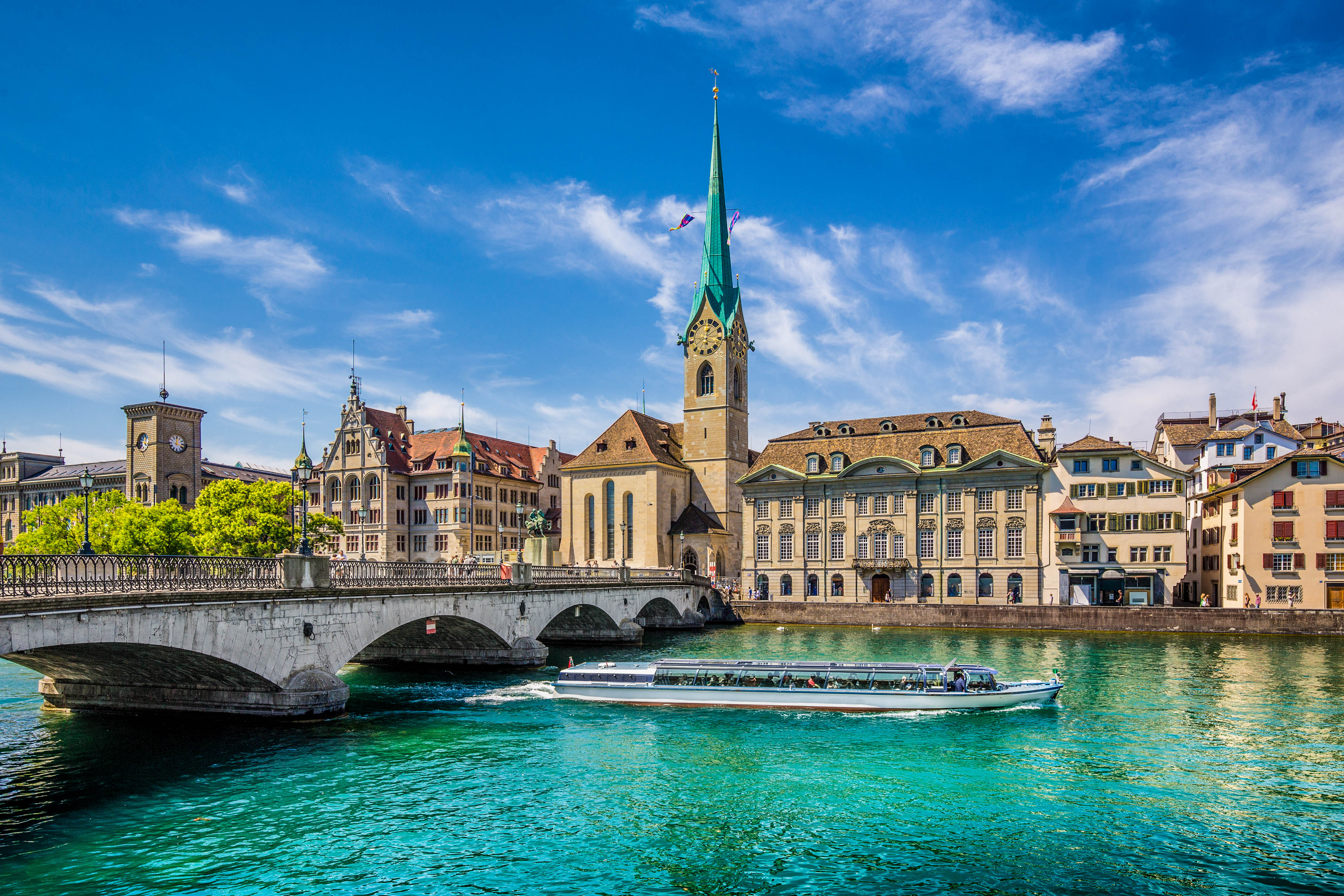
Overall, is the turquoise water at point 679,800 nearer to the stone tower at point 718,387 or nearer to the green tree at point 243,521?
the green tree at point 243,521

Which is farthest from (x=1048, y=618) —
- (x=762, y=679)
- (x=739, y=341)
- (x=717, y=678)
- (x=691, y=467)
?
(x=739, y=341)

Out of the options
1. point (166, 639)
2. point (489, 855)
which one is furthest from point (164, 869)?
point (166, 639)

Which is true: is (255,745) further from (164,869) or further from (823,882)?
(823,882)

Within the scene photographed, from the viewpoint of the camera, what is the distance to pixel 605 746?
1150 inches

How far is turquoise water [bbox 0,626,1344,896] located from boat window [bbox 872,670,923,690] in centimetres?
135

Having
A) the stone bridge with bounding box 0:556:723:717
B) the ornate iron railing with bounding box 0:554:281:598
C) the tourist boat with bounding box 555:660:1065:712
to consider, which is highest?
the ornate iron railing with bounding box 0:554:281:598

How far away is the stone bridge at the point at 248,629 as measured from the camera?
75.4 feet

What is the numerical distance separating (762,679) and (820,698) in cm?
255

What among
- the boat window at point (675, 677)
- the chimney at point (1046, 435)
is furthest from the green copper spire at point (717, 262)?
the boat window at point (675, 677)

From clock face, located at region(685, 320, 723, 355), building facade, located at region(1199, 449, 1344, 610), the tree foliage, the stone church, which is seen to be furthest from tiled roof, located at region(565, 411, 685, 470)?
building facade, located at region(1199, 449, 1344, 610)

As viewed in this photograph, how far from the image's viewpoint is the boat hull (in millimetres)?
34812

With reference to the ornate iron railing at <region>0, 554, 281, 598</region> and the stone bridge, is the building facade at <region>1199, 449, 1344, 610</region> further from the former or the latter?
the ornate iron railing at <region>0, 554, 281, 598</region>

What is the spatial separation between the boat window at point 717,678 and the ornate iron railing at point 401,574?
11317 millimetres

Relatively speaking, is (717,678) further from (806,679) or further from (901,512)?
(901,512)
